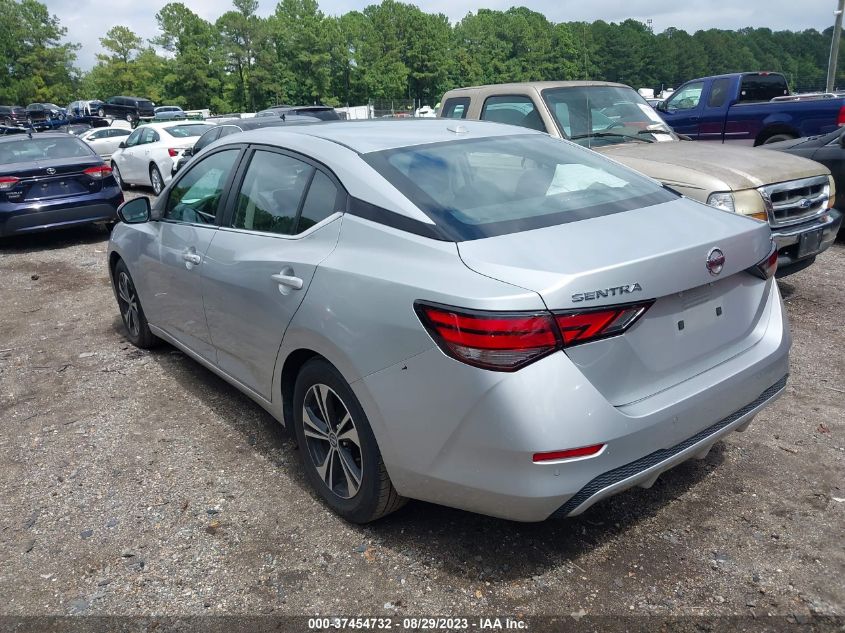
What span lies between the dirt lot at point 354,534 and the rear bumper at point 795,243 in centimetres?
109

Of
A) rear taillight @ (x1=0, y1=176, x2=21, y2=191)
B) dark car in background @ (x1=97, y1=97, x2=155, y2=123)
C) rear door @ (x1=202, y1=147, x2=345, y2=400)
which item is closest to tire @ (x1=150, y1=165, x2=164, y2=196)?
rear taillight @ (x1=0, y1=176, x2=21, y2=191)

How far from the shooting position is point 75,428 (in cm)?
438

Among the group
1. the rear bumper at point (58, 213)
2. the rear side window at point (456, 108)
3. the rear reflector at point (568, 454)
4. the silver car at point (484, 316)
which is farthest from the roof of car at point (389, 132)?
the rear bumper at point (58, 213)

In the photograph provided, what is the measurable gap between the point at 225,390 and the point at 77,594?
80.3 inches

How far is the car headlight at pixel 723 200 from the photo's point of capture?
5.19 metres

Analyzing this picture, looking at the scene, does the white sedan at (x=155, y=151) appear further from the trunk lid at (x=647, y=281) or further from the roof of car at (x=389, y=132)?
the trunk lid at (x=647, y=281)

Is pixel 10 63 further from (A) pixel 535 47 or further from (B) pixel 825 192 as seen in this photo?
(B) pixel 825 192

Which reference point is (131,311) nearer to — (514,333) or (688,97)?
(514,333)

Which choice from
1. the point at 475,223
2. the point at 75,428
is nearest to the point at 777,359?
the point at 475,223

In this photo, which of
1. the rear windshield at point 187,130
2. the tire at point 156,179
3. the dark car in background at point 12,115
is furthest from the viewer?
the dark car in background at point 12,115

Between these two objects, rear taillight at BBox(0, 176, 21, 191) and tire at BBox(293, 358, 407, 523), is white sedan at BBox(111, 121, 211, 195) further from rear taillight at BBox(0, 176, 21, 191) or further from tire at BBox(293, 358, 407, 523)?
tire at BBox(293, 358, 407, 523)

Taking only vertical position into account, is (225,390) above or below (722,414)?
below

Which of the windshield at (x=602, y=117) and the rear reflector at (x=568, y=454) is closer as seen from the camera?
the rear reflector at (x=568, y=454)

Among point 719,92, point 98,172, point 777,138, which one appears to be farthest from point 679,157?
point 98,172
